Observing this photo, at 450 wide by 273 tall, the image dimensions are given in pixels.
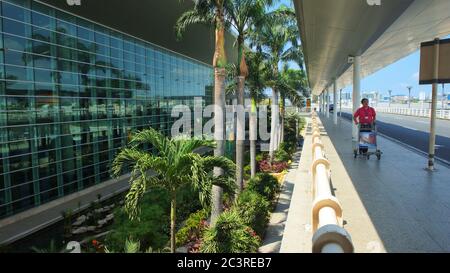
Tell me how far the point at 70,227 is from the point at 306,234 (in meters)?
9.50

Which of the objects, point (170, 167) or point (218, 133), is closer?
point (170, 167)

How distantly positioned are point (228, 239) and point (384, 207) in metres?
3.11

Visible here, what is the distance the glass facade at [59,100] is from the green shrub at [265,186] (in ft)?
27.9

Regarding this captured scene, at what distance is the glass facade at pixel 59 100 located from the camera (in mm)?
12594

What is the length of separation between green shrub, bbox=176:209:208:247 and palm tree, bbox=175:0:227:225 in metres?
0.73

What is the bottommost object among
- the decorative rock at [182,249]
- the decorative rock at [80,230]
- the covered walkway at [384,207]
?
the decorative rock at [80,230]

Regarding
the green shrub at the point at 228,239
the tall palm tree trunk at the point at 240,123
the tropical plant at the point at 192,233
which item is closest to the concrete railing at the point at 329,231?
the green shrub at the point at 228,239

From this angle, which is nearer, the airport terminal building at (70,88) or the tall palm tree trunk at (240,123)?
the airport terminal building at (70,88)

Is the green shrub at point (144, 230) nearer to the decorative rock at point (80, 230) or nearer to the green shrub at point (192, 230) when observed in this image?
the green shrub at point (192, 230)

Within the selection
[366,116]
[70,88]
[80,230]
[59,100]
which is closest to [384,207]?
[366,116]

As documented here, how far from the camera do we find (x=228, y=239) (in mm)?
7223

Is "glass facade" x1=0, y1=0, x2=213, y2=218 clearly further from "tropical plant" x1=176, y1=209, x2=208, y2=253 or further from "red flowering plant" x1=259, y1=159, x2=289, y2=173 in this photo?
"red flowering plant" x1=259, y1=159, x2=289, y2=173

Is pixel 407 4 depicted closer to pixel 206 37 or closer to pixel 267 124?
pixel 267 124

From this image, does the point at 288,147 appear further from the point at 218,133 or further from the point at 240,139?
the point at 218,133
